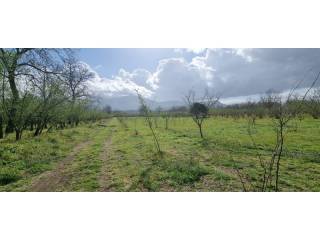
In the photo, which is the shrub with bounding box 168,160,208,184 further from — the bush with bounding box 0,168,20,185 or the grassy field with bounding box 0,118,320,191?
the bush with bounding box 0,168,20,185

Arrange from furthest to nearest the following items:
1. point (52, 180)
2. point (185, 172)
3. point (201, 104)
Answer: point (201, 104) → point (185, 172) → point (52, 180)

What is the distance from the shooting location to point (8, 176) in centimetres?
771

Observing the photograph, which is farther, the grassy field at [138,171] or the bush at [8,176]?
the bush at [8,176]

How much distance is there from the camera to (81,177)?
784cm

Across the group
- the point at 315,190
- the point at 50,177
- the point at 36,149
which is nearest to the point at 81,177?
the point at 50,177

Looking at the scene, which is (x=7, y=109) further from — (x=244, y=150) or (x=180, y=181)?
(x=244, y=150)

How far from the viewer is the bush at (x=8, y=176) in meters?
7.46

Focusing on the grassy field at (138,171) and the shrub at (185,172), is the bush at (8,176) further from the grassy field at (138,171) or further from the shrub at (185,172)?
the shrub at (185,172)

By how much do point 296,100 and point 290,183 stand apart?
2.97 m

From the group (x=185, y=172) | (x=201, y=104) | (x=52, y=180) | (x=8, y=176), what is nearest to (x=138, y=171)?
(x=185, y=172)

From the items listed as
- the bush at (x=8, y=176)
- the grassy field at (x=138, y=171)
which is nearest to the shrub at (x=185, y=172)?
the grassy field at (x=138, y=171)

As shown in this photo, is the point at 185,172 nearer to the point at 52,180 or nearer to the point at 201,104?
the point at 52,180

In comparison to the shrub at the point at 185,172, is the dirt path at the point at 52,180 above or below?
below

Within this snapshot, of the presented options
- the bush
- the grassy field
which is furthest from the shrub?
the bush
